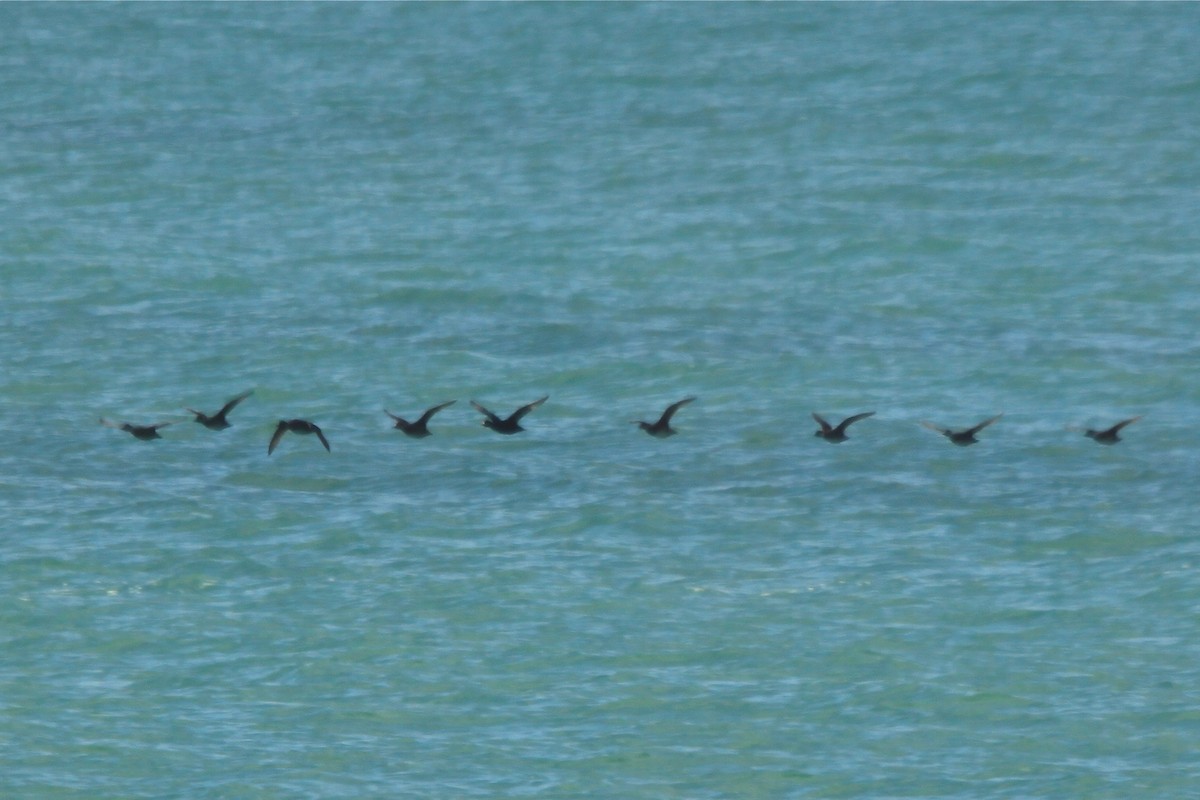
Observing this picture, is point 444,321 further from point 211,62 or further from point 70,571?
point 211,62

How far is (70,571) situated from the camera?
127 feet

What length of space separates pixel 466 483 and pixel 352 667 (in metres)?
8.65

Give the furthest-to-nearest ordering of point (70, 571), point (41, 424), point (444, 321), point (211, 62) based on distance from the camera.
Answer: point (211, 62), point (444, 321), point (41, 424), point (70, 571)

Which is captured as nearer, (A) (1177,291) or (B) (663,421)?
(B) (663,421)

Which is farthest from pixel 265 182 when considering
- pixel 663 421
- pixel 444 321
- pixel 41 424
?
pixel 663 421

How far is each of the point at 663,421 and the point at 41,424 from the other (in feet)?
52.2

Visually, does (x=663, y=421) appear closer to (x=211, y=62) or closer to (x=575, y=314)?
(x=575, y=314)

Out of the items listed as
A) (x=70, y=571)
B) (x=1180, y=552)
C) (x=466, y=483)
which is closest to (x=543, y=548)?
(x=466, y=483)

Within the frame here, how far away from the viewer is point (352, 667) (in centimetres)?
3466

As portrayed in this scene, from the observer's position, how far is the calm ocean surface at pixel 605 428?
32281 mm

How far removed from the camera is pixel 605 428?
46312 millimetres

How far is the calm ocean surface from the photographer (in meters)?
32.3

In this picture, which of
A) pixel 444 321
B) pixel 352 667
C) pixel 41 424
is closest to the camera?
pixel 352 667

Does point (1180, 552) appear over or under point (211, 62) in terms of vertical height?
under
